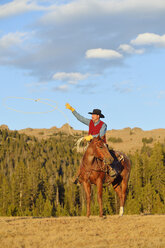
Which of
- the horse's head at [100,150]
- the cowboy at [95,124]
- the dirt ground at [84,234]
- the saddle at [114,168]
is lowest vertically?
the dirt ground at [84,234]

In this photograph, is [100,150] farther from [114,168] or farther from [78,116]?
[78,116]

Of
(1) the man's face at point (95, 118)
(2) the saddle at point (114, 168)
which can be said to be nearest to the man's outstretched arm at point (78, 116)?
(1) the man's face at point (95, 118)

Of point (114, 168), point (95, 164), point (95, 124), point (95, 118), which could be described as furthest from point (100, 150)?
point (95, 118)

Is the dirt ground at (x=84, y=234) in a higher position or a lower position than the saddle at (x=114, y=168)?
lower

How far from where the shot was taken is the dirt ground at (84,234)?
12125 mm

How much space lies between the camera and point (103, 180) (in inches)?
706

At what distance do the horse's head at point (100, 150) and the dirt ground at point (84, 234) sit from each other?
2.50m

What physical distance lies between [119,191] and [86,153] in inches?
162

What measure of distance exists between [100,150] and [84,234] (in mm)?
4529

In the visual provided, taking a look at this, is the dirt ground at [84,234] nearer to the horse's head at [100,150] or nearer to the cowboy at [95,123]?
the horse's head at [100,150]

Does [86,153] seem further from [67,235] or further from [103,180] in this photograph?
[67,235]

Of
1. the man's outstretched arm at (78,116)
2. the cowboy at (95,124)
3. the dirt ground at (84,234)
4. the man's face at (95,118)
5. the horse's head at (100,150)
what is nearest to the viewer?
the dirt ground at (84,234)

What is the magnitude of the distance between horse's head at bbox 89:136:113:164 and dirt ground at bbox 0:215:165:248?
2504 mm

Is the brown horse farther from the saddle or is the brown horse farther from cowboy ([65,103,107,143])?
cowboy ([65,103,107,143])
